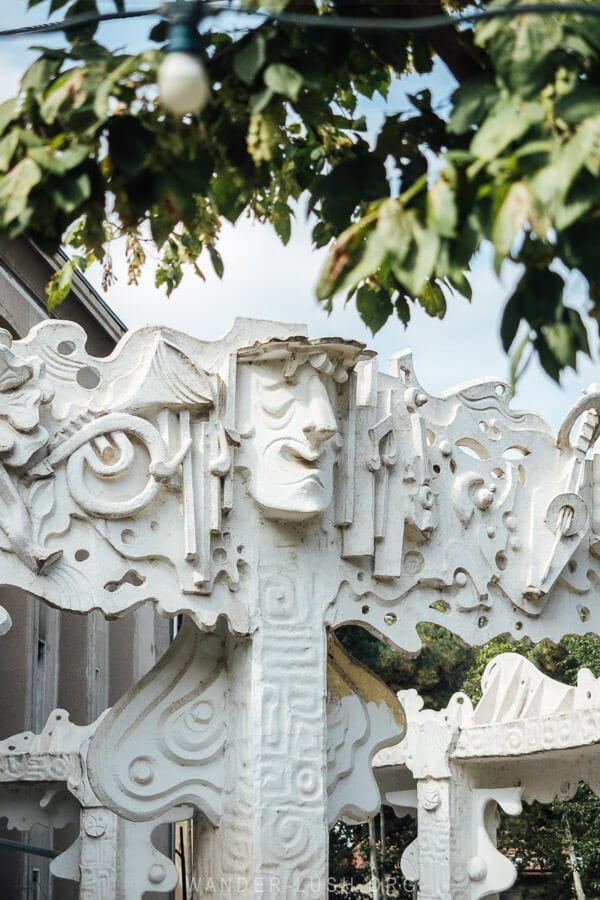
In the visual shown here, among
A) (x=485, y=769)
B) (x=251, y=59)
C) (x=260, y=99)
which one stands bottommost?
(x=485, y=769)

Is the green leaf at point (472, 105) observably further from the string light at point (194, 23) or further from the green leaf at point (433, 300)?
the green leaf at point (433, 300)

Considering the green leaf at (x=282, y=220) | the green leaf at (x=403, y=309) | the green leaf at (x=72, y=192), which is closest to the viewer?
the green leaf at (x=72, y=192)

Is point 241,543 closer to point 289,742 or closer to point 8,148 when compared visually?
point 289,742

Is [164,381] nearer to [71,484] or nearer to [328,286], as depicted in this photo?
[71,484]

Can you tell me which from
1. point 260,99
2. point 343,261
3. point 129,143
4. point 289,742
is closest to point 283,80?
point 260,99

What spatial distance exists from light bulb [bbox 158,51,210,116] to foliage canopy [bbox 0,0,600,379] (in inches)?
17.3

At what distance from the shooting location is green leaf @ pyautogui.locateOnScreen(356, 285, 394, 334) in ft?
15.1

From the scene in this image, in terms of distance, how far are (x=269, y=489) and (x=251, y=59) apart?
13.2 feet

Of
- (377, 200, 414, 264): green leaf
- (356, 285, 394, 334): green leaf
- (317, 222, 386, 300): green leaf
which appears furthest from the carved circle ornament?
(377, 200, 414, 264): green leaf

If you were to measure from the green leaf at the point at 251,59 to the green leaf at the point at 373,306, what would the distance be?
0.82m

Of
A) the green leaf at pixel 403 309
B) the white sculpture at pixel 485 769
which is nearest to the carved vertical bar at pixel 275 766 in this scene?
the white sculpture at pixel 485 769

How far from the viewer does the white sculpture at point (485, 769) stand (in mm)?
10703

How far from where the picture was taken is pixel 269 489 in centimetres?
795

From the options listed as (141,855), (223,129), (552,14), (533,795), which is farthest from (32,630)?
(552,14)
